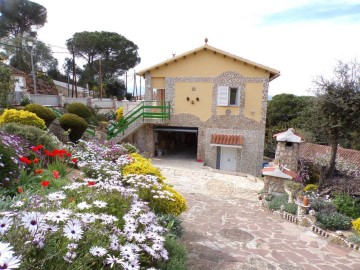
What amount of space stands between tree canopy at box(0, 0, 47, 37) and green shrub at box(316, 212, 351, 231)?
128ft

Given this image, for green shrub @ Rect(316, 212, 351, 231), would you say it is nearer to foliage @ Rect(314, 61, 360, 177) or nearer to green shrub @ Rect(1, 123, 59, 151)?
foliage @ Rect(314, 61, 360, 177)

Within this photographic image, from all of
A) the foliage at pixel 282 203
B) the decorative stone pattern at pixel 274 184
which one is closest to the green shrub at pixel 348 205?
the foliage at pixel 282 203

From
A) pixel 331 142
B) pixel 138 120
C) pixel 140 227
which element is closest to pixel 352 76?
pixel 331 142

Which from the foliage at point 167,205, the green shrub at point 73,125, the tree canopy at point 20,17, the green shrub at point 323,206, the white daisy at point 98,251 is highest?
the tree canopy at point 20,17

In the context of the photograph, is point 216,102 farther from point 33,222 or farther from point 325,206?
point 33,222

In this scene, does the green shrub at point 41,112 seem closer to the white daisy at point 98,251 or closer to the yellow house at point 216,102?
the yellow house at point 216,102

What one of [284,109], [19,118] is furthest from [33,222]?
[284,109]

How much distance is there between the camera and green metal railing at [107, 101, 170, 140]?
1648 cm

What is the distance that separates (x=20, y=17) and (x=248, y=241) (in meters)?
39.0

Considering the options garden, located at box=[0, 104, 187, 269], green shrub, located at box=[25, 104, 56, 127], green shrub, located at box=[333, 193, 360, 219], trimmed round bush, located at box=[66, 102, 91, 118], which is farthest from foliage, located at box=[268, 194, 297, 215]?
trimmed round bush, located at box=[66, 102, 91, 118]

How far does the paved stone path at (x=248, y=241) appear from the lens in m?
4.91

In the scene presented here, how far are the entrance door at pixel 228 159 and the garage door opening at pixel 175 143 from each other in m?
2.16

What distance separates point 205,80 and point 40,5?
1157 inches

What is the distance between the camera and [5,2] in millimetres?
32906
